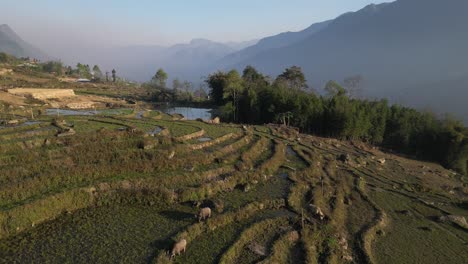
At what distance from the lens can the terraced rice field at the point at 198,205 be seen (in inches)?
581

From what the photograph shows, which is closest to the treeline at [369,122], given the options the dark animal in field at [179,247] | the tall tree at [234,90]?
the tall tree at [234,90]

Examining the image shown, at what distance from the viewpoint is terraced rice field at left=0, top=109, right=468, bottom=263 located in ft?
48.4

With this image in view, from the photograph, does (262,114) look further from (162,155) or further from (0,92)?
(0,92)

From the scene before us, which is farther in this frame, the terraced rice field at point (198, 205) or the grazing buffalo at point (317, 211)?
the grazing buffalo at point (317, 211)

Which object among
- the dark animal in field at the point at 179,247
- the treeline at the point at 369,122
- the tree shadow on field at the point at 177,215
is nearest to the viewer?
the dark animal in field at the point at 179,247

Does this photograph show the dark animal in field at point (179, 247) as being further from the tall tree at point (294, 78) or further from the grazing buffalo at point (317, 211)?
the tall tree at point (294, 78)

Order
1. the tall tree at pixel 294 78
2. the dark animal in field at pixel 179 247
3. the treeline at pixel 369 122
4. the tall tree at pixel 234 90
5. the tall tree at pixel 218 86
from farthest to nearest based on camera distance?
1. the tall tree at pixel 294 78
2. the tall tree at pixel 218 86
3. the tall tree at pixel 234 90
4. the treeline at pixel 369 122
5. the dark animal in field at pixel 179 247

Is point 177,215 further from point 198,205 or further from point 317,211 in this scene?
point 317,211

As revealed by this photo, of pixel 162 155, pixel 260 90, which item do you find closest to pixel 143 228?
pixel 162 155

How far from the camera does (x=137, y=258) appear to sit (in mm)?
13469

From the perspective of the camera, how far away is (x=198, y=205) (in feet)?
62.8

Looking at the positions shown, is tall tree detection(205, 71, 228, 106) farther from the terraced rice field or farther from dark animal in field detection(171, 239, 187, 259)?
dark animal in field detection(171, 239, 187, 259)

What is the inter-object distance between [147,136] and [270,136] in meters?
17.6

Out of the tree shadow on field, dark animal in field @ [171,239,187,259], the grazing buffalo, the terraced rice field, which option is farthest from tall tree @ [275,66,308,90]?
dark animal in field @ [171,239,187,259]
